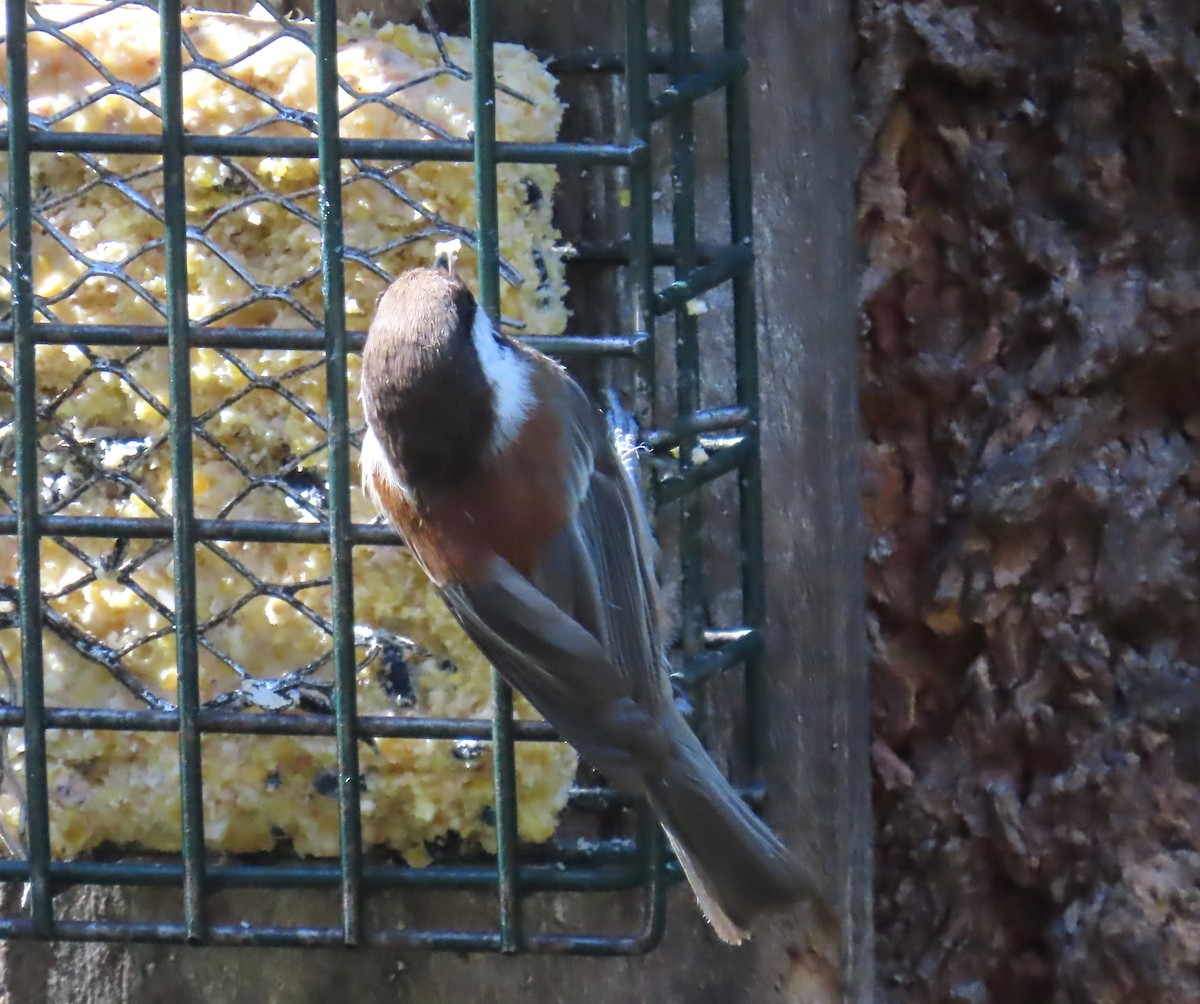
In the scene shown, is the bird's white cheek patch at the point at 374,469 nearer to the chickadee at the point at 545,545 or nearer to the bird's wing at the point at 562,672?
the chickadee at the point at 545,545

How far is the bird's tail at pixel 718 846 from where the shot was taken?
160 cm

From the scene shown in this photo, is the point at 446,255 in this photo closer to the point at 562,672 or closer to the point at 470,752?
the point at 562,672

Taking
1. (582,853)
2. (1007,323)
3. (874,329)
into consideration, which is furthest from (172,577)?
(1007,323)

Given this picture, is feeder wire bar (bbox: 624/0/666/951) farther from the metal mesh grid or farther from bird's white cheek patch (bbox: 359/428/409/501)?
bird's white cheek patch (bbox: 359/428/409/501)

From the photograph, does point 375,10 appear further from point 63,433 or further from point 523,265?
point 63,433

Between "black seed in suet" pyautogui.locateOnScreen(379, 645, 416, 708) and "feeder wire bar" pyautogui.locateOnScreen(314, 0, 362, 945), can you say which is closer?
"feeder wire bar" pyautogui.locateOnScreen(314, 0, 362, 945)

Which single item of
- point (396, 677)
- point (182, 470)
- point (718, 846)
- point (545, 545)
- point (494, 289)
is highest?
point (494, 289)

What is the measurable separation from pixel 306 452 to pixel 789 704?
0.63 metres

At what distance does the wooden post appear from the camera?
5.93 ft

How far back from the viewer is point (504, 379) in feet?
5.50

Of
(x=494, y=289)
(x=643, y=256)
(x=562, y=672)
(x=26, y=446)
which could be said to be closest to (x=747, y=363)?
(x=643, y=256)

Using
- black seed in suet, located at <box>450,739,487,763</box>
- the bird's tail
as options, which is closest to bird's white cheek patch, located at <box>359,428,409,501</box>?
black seed in suet, located at <box>450,739,487,763</box>

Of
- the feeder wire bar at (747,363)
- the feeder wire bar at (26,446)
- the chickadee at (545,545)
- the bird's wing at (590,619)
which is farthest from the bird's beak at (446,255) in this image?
the feeder wire bar at (26,446)

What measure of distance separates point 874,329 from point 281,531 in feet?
2.30
